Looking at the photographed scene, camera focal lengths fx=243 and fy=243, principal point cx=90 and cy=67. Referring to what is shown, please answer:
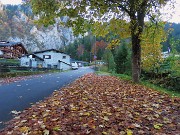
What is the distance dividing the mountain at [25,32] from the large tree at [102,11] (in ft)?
434

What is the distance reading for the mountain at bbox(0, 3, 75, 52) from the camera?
151 m

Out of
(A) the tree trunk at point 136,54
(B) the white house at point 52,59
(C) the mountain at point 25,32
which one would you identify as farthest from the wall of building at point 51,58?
(C) the mountain at point 25,32

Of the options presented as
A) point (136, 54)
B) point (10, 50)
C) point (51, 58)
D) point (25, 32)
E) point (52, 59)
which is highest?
point (25, 32)

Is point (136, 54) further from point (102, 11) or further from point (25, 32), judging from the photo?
point (25, 32)

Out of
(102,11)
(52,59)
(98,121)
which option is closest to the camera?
(98,121)

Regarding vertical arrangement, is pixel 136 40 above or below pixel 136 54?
above

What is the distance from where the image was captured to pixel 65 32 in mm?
199250

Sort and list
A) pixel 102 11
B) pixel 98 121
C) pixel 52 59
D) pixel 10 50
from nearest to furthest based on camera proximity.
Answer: pixel 98 121 < pixel 102 11 < pixel 10 50 < pixel 52 59

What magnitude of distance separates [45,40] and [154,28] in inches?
6598

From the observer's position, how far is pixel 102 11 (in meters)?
14.7

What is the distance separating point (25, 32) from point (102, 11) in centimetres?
15923

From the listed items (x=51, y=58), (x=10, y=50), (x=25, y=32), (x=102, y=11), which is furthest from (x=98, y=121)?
(x=25, y=32)

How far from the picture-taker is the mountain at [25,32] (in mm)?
150750

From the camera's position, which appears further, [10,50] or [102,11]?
[10,50]
